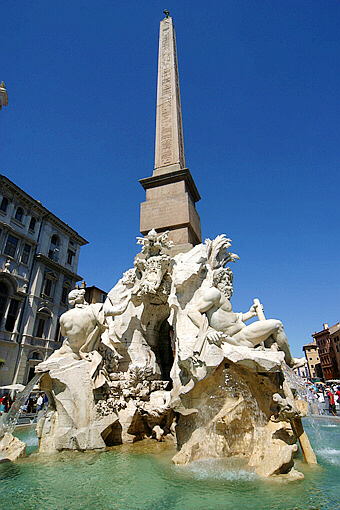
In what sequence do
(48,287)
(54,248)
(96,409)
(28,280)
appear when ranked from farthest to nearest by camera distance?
(54,248), (48,287), (28,280), (96,409)

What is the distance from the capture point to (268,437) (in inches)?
146

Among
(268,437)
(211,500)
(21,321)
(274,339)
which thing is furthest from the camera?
(21,321)

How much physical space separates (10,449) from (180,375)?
2565 millimetres

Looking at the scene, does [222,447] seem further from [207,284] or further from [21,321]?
[21,321]

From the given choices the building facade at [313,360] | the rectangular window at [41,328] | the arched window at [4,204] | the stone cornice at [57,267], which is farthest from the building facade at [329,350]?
the arched window at [4,204]

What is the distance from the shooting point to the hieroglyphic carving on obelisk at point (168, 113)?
8.77 meters

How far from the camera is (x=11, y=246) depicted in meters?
19.7

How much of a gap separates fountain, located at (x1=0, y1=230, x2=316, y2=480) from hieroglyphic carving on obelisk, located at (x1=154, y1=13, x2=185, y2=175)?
139 inches

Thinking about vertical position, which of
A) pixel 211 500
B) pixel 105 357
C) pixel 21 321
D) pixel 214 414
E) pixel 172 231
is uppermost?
pixel 21 321

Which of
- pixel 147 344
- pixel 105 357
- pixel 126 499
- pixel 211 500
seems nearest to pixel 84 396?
pixel 105 357

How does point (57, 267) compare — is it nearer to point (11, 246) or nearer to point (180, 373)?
point (11, 246)

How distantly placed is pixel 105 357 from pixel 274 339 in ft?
9.88

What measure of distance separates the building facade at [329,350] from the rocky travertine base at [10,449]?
39061 mm

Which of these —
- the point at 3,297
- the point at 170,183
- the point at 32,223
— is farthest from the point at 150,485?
the point at 32,223
